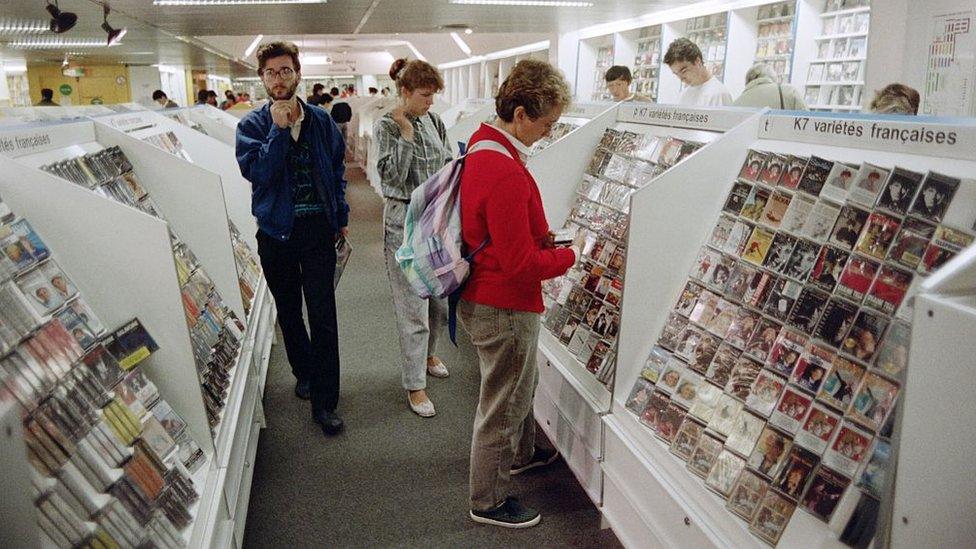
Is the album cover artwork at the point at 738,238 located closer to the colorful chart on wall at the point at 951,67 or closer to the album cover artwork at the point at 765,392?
the album cover artwork at the point at 765,392

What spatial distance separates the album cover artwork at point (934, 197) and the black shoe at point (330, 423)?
7.96ft

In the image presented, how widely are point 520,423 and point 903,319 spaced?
1.20 meters

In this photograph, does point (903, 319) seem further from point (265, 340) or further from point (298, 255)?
point (265, 340)

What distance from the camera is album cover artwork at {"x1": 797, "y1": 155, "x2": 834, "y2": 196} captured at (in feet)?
5.74

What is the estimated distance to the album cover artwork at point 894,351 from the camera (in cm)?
139

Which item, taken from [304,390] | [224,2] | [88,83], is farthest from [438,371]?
[88,83]

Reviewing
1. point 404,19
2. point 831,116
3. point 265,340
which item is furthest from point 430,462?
point 404,19

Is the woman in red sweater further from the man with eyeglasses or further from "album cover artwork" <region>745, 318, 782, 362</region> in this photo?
the man with eyeglasses

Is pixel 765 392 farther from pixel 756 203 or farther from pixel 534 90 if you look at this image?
pixel 534 90

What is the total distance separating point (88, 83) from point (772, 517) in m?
25.6

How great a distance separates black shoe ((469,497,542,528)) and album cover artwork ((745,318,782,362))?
40.9 inches

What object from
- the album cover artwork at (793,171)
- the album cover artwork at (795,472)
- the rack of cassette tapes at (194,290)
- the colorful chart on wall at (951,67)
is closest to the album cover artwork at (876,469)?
the album cover artwork at (795,472)

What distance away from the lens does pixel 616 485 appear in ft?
6.93

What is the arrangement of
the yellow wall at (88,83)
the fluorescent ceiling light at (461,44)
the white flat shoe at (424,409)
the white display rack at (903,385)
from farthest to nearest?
the yellow wall at (88,83), the fluorescent ceiling light at (461,44), the white flat shoe at (424,409), the white display rack at (903,385)
